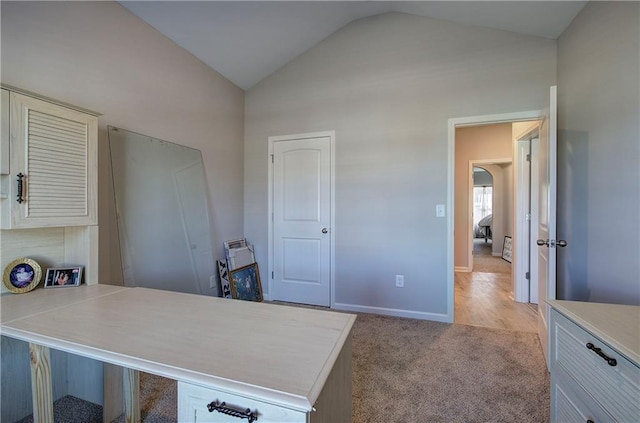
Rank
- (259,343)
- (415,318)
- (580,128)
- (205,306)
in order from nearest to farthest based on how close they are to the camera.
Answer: (259,343) → (205,306) → (580,128) → (415,318)

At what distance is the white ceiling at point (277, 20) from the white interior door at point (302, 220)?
1.04m

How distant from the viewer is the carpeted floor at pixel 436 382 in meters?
1.54

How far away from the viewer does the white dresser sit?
2.73ft

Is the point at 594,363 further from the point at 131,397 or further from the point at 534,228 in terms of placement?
the point at 534,228

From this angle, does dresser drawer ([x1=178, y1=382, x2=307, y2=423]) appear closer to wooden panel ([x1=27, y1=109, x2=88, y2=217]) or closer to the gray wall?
wooden panel ([x1=27, y1=109, x2=88, y2=217])

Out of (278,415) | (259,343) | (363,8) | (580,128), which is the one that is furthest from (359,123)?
(278,415)

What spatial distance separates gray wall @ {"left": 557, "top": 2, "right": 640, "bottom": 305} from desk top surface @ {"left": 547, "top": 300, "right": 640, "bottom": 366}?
50 centimetres

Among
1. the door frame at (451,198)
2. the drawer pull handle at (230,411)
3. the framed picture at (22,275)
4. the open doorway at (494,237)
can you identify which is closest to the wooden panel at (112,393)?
the framed picture at (22,275)

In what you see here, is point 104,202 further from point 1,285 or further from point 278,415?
point 278,415

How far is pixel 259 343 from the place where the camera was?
93 cm

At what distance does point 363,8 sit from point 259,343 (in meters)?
3.25

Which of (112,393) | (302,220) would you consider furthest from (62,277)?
(302,220)

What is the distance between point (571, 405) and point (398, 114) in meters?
2.57

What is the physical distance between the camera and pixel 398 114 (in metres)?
2.91
